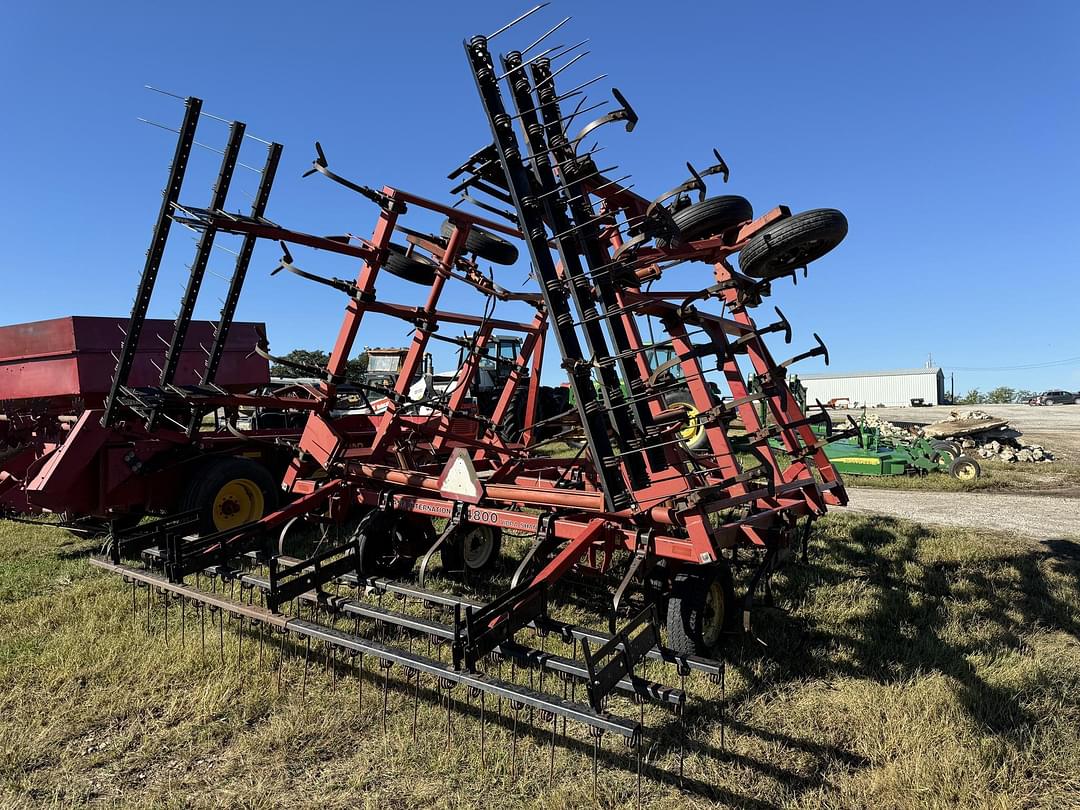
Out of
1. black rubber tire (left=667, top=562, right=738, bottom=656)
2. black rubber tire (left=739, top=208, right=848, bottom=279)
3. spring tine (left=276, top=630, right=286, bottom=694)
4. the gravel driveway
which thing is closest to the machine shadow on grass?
black rubber tire (left=667, top=562, right=738, bottom=656)

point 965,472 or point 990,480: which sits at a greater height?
point 965,472

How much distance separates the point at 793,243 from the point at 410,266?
3.19 meters

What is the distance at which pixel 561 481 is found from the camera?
5320mm

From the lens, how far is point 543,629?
10.9 feet

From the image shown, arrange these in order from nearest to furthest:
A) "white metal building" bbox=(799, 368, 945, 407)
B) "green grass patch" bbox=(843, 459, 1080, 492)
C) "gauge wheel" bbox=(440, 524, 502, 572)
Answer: "gauge wheel" bbox=(440, 524, 502, 572)
"green grass patch" bbox=(843, 459, 1080, 492)
"white metal building" bbox=(799, 368, 945, 407)

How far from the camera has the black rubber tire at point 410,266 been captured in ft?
17.9

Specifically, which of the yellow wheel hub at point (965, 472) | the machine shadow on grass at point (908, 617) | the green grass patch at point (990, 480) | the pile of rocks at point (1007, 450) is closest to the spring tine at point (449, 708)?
the machine shadow on grass at point (908, 617)

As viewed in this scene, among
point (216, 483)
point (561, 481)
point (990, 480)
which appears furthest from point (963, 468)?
point (216, 483)

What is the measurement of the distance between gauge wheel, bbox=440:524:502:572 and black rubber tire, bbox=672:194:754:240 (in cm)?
287

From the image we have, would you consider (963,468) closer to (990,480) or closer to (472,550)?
(990,480)

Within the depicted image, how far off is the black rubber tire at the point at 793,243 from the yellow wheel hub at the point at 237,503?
17.6 feet

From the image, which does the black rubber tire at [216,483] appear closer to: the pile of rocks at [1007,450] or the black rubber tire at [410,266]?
the black rubber tire at [410,266]

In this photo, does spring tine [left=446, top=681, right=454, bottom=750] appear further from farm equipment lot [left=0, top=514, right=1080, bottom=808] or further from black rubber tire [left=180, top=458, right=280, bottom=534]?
black rubber tire [left=180, top=458, right=280, bottom=534]

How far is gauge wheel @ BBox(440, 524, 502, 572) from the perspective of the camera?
5.66 m
